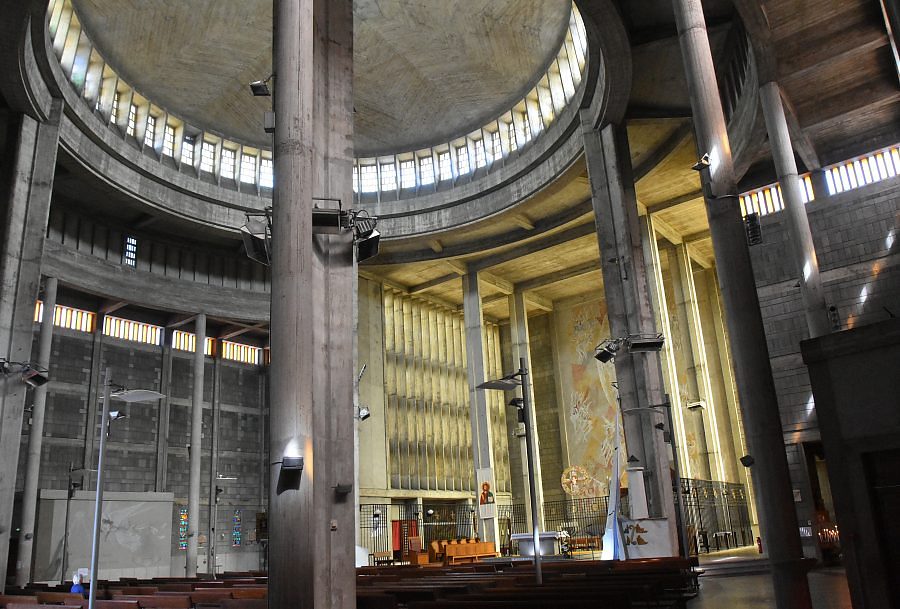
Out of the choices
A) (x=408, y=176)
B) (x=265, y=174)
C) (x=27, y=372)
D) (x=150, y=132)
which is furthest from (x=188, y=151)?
(x=27, y=372)

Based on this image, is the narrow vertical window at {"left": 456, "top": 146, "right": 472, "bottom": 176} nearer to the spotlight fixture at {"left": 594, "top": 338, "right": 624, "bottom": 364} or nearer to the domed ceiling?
the domed ceiling

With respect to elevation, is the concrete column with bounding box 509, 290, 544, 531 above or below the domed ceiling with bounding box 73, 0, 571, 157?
below

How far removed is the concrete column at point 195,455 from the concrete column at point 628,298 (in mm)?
17690

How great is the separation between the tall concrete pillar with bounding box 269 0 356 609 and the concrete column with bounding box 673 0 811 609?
19.2ft

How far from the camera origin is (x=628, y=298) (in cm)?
2017

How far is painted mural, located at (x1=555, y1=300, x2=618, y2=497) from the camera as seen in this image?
36.2 metres

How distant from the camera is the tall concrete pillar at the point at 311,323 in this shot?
8.00 m

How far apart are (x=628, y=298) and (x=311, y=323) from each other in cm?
1347

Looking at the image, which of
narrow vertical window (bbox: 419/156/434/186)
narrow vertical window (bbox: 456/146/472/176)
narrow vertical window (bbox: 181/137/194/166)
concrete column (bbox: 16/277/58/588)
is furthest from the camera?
narrow vertical window (bbox: 419/156/434/186)

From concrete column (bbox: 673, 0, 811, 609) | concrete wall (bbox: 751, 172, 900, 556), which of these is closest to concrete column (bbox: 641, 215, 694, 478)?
concrete wall (bbox: 751, 172, 900, 556)

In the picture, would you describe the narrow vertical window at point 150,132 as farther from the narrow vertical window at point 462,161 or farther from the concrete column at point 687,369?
the concrete column at point 687,369

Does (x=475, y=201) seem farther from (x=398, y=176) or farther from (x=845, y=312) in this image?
(x=845, y=312)

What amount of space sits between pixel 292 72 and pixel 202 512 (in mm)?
25610

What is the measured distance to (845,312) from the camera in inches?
813
